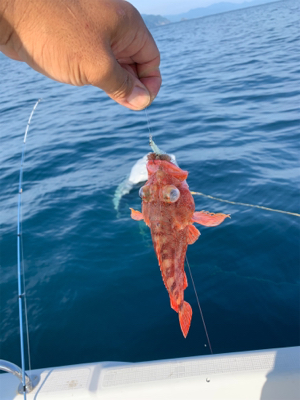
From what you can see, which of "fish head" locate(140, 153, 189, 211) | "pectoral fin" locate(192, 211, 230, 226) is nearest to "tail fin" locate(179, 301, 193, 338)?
"pectoral fin" locate(192, 211, 230, 226)

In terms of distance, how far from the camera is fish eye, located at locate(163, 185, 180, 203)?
2189 millimetres

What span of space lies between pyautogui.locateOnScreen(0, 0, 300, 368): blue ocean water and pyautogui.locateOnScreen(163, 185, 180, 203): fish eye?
2847 mm

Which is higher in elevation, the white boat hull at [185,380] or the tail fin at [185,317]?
the tail fin at [185,317]

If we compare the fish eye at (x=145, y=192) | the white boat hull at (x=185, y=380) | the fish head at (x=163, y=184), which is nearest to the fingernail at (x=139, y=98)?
the fish head at (x=163, y=184)

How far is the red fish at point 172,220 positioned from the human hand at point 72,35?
2.32ft

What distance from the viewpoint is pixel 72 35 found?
157cm

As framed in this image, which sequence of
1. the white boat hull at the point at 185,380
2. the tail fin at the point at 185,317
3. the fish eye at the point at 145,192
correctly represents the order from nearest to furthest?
the tail fin at the point at 185,317 → the fish eye at the point at 145,192 → the white boat hull at the point at 185,380

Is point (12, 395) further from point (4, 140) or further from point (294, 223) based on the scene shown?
point (4, 140)

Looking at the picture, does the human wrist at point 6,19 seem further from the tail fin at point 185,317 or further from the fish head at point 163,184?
the tail fin at point 185,317

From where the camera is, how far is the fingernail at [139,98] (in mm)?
2164

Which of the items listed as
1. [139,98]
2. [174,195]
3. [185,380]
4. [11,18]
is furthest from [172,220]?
[185,380]

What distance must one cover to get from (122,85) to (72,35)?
46 centimetres

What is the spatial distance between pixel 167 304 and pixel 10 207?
5078 mm

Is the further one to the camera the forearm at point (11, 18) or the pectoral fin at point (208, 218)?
the pectoral fin at point (208, 218)
